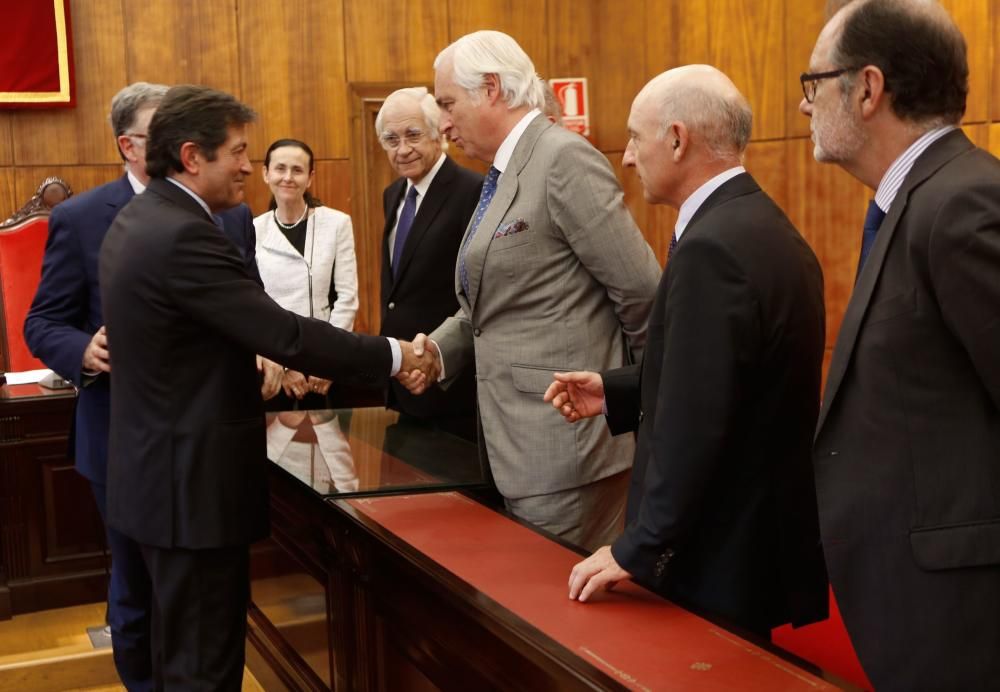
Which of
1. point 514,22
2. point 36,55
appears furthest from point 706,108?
point 514,22

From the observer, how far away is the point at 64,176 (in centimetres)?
673

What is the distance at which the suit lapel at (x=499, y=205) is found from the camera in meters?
2.59

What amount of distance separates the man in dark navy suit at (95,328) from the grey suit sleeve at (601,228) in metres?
1.24

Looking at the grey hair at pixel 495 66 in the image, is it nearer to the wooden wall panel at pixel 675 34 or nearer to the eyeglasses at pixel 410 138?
the eyeglasses at pixel 410 138

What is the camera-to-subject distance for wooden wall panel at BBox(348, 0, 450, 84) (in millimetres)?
7391

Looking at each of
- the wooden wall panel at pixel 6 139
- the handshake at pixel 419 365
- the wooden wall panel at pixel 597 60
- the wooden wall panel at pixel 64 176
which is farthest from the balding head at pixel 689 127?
the wooden wall panel at pixel 597 60

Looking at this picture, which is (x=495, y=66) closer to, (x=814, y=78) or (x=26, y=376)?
(x=814, y=78)

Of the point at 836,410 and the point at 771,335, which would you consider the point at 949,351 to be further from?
the point at 771,335

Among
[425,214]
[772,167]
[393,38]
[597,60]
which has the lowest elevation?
[425,214]

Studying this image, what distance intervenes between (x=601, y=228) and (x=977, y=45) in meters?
3.36

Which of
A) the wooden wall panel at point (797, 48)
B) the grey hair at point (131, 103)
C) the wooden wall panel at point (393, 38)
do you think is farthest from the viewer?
the wooden wall panel at point (393, 38)

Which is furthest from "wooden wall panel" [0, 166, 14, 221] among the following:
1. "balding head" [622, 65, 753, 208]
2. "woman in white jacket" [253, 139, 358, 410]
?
"balding head" [622, 65, 753, 208]

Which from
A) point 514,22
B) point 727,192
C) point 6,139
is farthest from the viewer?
point 514,22

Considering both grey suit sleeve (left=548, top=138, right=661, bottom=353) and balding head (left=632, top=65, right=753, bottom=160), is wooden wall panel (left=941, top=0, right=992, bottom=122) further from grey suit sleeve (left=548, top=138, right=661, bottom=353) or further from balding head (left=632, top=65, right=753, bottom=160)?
balding head (left=632, top=65, right=753, bottom=160)
